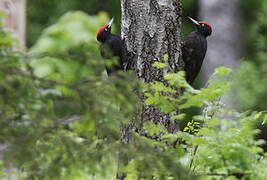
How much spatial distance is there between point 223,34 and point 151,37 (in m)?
3.73

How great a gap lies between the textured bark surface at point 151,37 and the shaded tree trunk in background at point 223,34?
11.3 feet

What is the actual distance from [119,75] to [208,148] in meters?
0.95

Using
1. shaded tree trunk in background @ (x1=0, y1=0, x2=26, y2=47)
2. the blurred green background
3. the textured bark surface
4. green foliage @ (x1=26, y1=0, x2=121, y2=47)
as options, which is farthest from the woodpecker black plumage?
green foliage @ (x1=26, y1=0, x2=121, y2=47)

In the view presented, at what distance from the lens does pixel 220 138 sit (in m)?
2.11

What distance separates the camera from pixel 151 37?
268cm

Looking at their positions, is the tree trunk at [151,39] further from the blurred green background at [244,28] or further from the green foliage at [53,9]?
the green foliage at [53,9]

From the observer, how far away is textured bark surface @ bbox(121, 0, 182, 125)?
8.73ft

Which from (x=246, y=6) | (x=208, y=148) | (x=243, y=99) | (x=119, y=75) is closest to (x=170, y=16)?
(x=208, y=148)

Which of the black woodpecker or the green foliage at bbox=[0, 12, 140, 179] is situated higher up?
the black woodpecker

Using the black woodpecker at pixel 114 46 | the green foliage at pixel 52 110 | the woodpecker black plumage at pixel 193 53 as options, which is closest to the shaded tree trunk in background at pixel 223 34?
the woodpecker black plumage at pixel 193 53

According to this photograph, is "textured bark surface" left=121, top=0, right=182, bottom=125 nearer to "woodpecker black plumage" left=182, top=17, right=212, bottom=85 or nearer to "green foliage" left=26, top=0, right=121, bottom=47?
"woodpecker black plumage" left=182, top=17, right=212, bottom=85

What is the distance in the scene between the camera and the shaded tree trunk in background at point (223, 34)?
6066mm

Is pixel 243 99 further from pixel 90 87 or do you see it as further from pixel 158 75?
pixel 90 87

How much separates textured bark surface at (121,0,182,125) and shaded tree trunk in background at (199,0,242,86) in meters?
3.44
